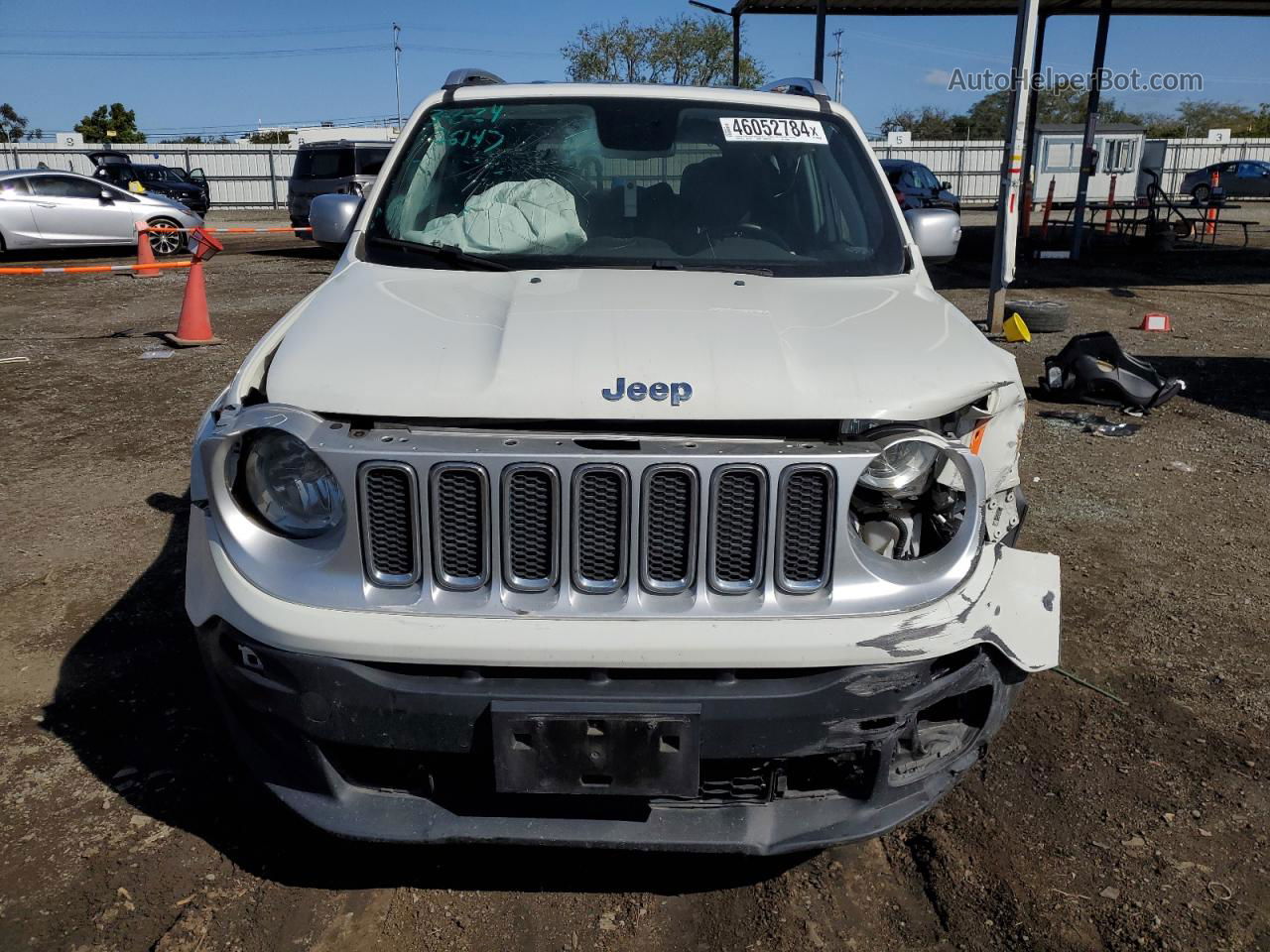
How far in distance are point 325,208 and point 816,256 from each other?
1877mm

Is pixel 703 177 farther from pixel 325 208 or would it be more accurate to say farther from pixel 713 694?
pixel 713 694

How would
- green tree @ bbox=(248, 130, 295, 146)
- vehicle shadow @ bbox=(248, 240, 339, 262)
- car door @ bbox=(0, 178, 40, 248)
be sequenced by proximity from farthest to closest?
green tree @ bbox=(248, 130, 295, 146) → vehicle shadow @ bbox=(248, 240, 339, 262) → car door @ bbox=(0, 178, 40, 248)

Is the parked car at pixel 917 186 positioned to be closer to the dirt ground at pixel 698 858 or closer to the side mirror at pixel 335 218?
the dirt ground at pixel 698 858

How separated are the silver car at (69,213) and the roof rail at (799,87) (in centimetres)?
1731

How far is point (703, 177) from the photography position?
12.1ft

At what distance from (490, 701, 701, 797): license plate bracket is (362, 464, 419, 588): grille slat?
36cm

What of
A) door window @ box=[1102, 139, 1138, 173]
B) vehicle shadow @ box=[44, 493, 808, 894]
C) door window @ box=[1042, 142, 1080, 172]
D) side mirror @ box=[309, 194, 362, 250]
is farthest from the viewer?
door window @ box=[1042, 142, 1080, 172]

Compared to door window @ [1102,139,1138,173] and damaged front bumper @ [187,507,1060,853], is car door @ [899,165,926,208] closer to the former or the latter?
door window @ [1102,139,1138,173]

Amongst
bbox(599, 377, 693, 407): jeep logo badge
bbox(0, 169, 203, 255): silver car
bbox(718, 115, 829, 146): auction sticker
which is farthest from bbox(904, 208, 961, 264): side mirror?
bbox(0, 169, 203, 255): silver car

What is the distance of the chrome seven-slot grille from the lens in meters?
2.20

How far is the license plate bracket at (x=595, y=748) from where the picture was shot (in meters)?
2.17

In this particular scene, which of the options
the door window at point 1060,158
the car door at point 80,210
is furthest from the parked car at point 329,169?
the door window at point 1060,158

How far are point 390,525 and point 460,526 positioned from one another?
0.50 feet

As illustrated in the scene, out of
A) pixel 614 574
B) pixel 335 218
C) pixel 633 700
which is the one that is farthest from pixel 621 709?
pixel 335 218
